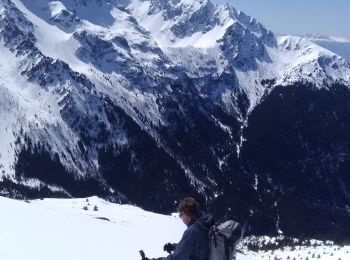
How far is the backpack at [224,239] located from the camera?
491 inches

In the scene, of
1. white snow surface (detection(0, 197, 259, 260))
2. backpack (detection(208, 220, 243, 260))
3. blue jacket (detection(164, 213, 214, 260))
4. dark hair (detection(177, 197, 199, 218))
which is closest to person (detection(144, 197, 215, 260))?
blue jacket (detection(164, 213, 214, 260))

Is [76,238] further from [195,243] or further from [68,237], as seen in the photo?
[195,243]

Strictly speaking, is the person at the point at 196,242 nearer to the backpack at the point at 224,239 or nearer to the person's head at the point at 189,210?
the backpack at the point at 224,239

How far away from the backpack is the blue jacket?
0.41ft

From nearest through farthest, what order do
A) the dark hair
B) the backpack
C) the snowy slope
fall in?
the backpack
the dark hair
the snowy slope

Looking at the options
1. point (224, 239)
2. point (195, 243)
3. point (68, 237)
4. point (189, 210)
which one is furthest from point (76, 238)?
point (224, 239)

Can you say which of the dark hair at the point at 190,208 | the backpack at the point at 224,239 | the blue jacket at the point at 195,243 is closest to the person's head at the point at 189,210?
the dark hair at the point at 190,208

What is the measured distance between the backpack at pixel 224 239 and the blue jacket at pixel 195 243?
125mm

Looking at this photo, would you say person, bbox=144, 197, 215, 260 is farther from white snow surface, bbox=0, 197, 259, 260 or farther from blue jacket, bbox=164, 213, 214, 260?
white snow surface, bbox=0, 197, 259, 260

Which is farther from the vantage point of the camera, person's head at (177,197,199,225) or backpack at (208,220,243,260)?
person's head at (177,197,199,225)

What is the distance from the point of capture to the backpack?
40.9 ft

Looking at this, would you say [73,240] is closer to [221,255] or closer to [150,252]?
[150,252]

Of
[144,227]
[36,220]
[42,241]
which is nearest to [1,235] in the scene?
[42,241]

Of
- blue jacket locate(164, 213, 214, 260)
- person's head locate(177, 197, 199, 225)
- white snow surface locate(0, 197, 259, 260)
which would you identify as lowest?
blue jacket locate(164, 213, 214, 260)
